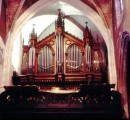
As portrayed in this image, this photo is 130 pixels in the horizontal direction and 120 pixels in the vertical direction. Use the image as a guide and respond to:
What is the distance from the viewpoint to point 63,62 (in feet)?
43.0

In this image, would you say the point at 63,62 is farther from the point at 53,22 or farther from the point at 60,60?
the point at 53,22

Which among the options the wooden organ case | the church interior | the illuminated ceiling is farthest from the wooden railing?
the illuminated ceiling

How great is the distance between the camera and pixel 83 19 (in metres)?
14.9

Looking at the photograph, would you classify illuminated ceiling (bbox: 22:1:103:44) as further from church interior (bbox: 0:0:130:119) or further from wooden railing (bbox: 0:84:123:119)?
wooden railing (bbox: 0:84:123:119)

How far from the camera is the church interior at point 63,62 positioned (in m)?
10.2

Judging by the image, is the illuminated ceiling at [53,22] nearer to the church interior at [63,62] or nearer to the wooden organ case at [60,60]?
the church interior at [63,62]

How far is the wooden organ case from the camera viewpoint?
12.9 meters

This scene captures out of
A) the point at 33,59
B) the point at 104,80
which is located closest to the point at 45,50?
the point at 33,59

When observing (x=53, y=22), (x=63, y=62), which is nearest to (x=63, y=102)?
(x=63, y=62)

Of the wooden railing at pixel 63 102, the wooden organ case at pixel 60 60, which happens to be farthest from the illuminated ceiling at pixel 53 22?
the wooden railing at pixel 63 102

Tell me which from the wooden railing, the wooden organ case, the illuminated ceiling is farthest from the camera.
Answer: the illuminated ceiling

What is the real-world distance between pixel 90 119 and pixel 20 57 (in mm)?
4821

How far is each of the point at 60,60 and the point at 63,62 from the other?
14 cm

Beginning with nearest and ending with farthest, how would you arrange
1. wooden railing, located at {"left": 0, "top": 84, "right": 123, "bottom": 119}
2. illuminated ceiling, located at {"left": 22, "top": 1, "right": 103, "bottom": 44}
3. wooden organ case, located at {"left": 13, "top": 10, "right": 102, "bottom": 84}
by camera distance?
wooden railing, located at {"left": 0, "top": 84, "right": 123, "bottom": 119} < wooden organ case, located at {"left": 13, "top": 10, "right": 102, "bottom": 84} < illuminated ceiling, located at {"left": 22, "top": 1, "right": 103, "bottom": 44}
